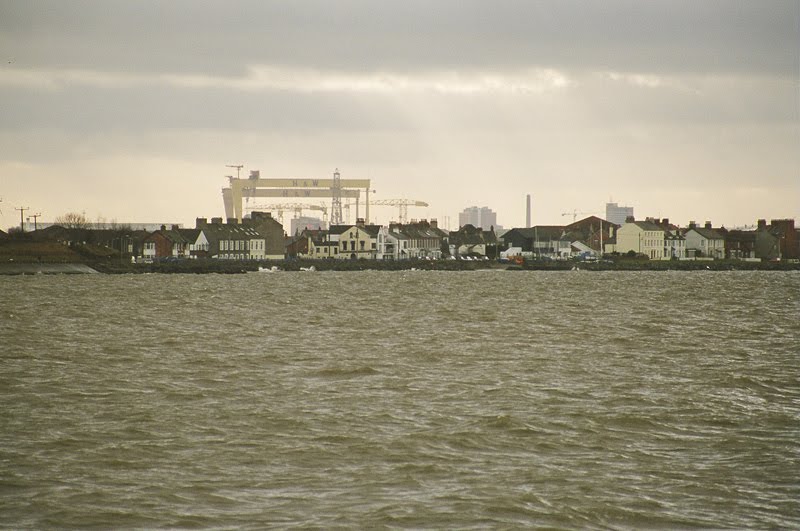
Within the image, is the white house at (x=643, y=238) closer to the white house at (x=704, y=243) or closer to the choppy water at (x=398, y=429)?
the white house at (x=704, y=243)

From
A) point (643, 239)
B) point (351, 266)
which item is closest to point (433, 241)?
point (643, 239)

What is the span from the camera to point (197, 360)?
23875 mm

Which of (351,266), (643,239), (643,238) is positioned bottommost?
(351,266)

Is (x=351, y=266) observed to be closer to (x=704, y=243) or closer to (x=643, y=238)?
(x=643, y=238)

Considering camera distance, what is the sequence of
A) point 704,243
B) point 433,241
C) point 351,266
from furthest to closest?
point 433,241, point 704,243, point 351,266

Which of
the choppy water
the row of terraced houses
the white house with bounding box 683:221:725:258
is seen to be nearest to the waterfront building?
the row of terraced houses

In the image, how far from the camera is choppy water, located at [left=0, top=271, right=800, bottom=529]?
11.0 metres

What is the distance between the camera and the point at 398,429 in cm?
1491

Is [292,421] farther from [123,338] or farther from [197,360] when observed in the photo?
[123,338]

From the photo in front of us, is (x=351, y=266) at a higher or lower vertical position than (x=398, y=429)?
higher

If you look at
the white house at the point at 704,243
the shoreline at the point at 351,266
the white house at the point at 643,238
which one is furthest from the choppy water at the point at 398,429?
the white house at the point at 704,243

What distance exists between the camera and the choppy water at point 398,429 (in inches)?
433

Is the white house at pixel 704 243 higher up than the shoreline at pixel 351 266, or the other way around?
the white house at pixel 704 243

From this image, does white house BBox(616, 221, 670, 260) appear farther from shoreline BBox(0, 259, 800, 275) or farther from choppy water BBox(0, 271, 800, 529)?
choppy water BBox(0, 271, 800, 529)
